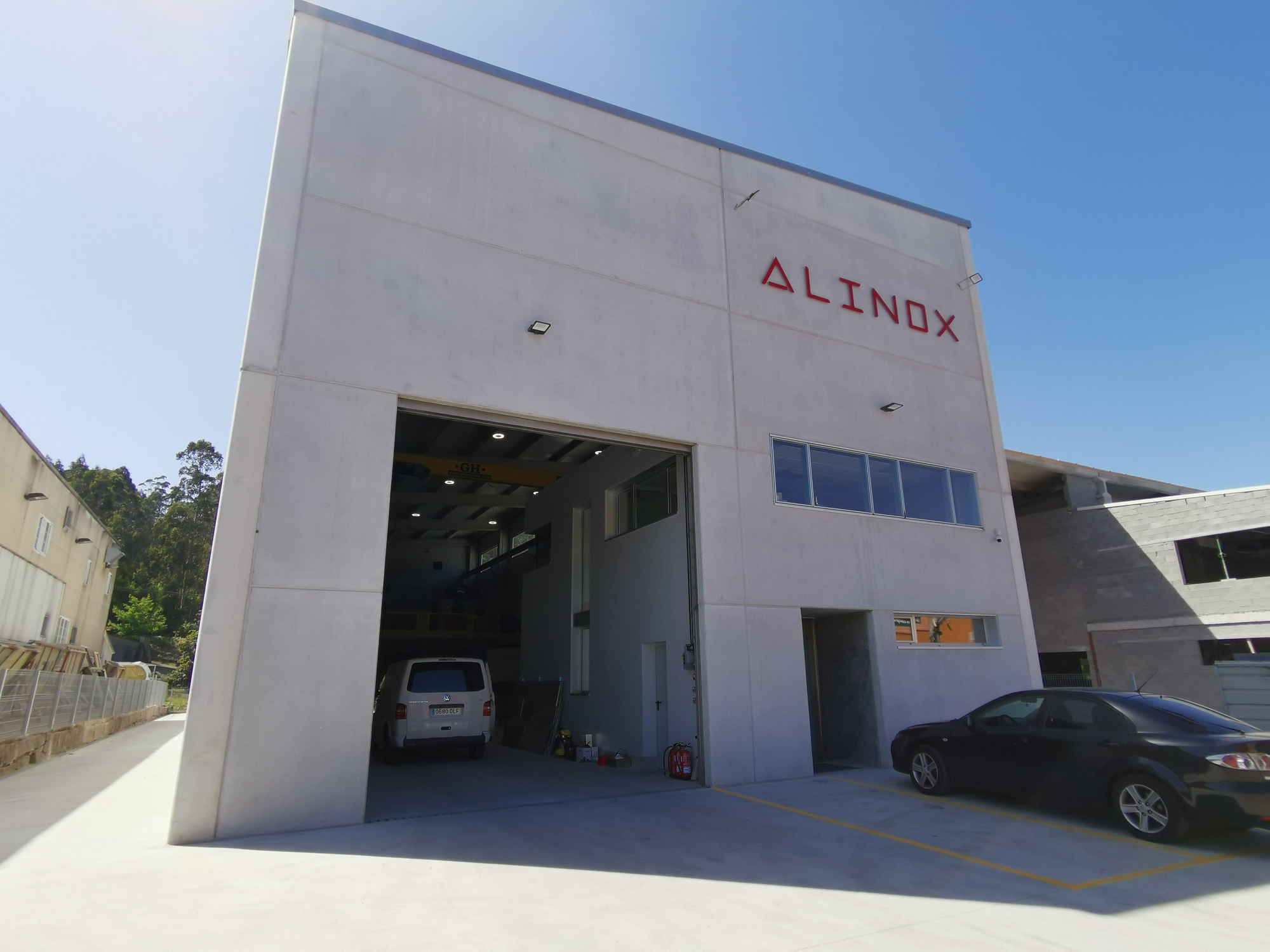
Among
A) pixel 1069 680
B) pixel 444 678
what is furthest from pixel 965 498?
pixel 1069 680

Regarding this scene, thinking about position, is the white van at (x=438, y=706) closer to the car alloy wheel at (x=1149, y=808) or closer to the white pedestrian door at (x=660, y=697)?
the white pedestrian door at (x=660, y=697)

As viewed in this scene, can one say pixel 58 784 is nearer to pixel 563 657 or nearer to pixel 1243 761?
pixel 563 657

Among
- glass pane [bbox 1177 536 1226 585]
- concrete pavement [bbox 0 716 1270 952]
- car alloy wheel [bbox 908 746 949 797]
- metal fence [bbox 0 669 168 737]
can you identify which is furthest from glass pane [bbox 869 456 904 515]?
metal fence [bbox 0 669 168 737]

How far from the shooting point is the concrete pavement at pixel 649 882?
4.35 m

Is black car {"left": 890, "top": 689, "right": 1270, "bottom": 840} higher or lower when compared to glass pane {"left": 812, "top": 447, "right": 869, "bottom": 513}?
lower

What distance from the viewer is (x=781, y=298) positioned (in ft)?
40.9

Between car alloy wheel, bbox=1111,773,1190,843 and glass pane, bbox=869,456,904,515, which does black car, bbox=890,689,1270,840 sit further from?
glass pane, bbox=869,456,904,515

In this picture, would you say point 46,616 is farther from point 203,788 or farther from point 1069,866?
point 1069,866

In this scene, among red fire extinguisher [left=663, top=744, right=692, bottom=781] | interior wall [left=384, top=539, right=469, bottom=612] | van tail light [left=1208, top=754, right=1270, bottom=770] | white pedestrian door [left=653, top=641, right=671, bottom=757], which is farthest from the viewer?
interior wall [left=384, top=539, right=469, bottom=612]

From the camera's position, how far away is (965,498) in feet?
44.5

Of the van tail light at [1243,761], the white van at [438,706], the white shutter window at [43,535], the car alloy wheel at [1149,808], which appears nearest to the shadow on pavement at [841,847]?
the car alloy wheel at [1149,808]

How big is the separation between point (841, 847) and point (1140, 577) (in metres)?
17.3

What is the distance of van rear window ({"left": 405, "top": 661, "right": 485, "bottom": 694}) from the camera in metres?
12.4

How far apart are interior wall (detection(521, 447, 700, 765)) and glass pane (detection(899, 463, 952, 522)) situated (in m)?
4.33
